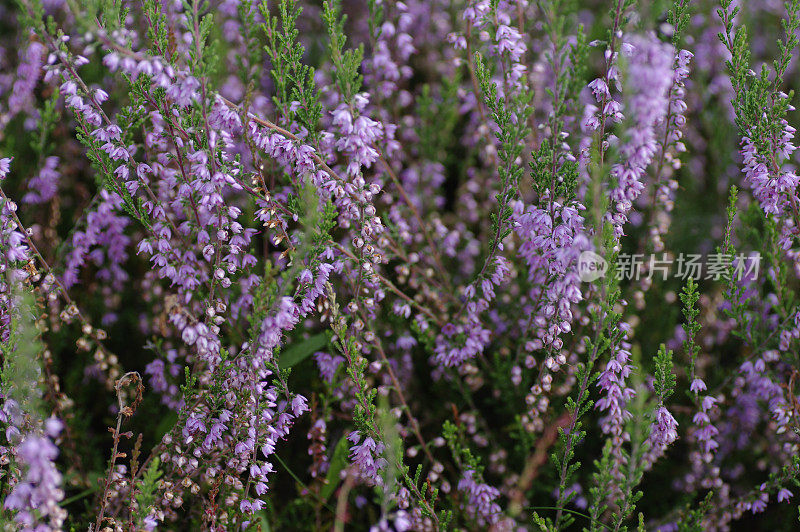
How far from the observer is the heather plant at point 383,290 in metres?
2.70

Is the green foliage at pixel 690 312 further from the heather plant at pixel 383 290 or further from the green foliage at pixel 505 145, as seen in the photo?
the green foliage at pixel 505 145

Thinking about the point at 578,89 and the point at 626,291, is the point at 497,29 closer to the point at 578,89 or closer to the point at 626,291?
the point at 578,89

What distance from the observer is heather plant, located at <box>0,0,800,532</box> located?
8.84ft

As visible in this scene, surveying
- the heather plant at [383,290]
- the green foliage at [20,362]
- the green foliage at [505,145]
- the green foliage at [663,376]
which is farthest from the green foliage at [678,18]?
the green foliage at [20,362]

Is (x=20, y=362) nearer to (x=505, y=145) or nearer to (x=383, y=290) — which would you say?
(x=383, y=290)

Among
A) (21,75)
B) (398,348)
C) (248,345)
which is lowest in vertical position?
(248,345)

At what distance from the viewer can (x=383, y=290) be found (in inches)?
126

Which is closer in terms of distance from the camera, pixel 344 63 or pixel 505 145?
pixel 344 63

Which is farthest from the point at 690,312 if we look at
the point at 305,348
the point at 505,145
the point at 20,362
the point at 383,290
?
the point at 20,362

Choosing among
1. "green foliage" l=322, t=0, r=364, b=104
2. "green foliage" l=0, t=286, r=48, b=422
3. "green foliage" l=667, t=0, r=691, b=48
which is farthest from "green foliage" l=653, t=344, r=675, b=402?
"green foliage" l=0, t=286, r=48, b=422

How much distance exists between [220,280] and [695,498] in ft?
10.2

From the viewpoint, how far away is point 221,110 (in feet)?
9.12

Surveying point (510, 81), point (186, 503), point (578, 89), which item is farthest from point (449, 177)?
point (186, 503)

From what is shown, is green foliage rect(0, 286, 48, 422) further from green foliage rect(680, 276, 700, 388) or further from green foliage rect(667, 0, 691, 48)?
green foliage rect(667, 0, 691, 48)
